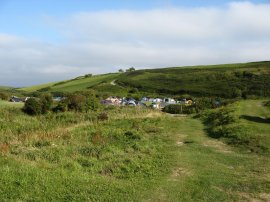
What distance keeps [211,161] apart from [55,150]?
5238 millimetres

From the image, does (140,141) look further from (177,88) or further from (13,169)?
Answer: (177,88)

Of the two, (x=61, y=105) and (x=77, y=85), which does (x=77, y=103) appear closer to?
(x=61, y=105)

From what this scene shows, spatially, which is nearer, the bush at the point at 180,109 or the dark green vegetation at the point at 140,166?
the dark green vegetation at the point at 140,166

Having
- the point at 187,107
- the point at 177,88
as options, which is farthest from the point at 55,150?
the point at 177,88

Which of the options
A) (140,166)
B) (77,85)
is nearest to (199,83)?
(77,85)

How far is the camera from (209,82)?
93.8 metres

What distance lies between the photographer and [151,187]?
9.56 m

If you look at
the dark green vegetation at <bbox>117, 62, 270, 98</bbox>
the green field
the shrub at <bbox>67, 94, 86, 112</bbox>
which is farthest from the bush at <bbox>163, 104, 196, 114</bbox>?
the green field

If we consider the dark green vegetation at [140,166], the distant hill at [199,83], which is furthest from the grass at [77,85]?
the dark green vegetation at [140,166]

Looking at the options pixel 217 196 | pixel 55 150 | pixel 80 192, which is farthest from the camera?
pixel 55 150

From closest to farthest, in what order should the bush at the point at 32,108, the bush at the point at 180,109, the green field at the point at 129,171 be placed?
1. the green field at the point at 129,171
2. the bush at the point at 32,108
3. the bush at the point at 180,109

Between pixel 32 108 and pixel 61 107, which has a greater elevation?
pixel 32 108

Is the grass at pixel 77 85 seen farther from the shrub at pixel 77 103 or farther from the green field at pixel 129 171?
the green field at pixel 129 171

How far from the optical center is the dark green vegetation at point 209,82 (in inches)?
3156
